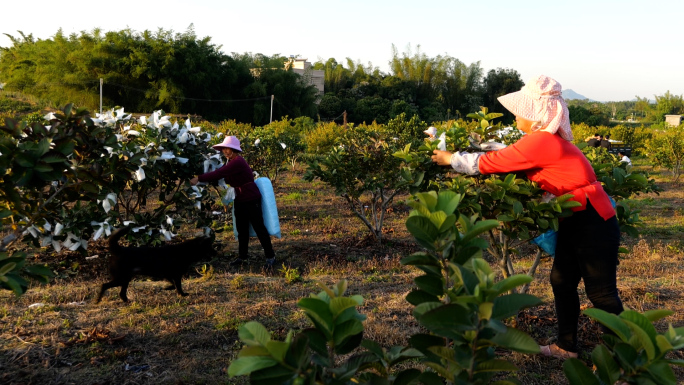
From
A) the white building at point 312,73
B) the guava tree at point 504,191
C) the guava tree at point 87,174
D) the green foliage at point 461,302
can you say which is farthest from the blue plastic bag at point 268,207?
the white building at point 312,73

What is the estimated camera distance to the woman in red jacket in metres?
2.77

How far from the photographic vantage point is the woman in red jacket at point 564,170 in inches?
109

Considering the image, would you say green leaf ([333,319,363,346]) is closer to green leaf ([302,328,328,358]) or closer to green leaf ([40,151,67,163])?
green leaf ([302,328,328,358])

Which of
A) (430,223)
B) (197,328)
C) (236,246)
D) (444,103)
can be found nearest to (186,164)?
(236,246)

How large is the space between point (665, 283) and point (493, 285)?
4.94 meters

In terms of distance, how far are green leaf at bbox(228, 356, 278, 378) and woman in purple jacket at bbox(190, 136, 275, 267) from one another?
4.85 metres

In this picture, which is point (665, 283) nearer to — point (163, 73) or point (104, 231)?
point (104, 231)

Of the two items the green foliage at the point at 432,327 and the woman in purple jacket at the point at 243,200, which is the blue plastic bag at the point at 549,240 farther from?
the woman in purple jacket at the point at 243,200

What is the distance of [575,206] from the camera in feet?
8.84

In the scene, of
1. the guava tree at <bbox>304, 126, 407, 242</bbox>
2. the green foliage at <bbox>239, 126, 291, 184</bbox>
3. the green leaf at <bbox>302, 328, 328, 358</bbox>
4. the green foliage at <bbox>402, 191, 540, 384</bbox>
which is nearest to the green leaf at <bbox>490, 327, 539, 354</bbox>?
the green foliage at <bbox>402, 191, 540, 384</bbox>

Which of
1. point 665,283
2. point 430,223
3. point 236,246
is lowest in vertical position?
point 236,246

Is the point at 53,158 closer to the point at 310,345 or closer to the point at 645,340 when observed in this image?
the point at 310,345

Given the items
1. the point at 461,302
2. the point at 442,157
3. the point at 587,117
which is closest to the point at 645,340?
the point at 461,302

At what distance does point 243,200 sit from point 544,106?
3931 mm
